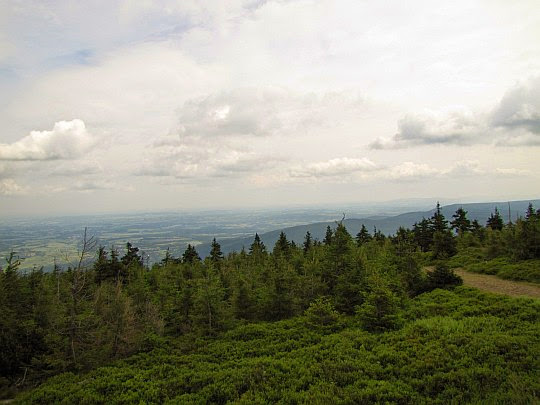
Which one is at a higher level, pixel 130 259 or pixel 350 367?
pixel 350 367

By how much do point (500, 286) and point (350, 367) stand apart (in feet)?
68.5

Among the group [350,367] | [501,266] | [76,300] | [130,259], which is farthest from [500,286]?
[130,259]

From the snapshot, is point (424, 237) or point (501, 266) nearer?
point (501, 266)

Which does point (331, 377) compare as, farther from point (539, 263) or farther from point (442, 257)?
point (442, 257)

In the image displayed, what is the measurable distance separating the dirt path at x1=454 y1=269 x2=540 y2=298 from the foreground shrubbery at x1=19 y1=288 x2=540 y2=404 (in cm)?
530

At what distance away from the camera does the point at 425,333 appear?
1391 cm

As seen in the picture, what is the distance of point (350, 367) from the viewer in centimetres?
1112

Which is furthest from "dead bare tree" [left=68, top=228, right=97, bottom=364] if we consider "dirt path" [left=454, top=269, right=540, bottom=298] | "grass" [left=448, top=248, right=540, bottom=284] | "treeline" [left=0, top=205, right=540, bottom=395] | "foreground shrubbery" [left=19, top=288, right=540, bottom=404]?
"grass" [left=448, top=248, right=540, bottom=284]

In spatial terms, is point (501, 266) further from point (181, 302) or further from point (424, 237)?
point (181, 302)

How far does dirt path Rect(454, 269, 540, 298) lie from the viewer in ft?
71.0

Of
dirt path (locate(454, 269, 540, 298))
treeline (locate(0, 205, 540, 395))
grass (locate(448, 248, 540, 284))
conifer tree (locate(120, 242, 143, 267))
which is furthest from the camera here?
conifer tree (locate(120, 242, 143, 267))

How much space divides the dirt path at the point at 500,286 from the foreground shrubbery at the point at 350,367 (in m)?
5.30

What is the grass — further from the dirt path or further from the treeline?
the treeline

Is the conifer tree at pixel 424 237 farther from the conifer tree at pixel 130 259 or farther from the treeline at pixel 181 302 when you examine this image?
the conifer tree at pixel 130 259
